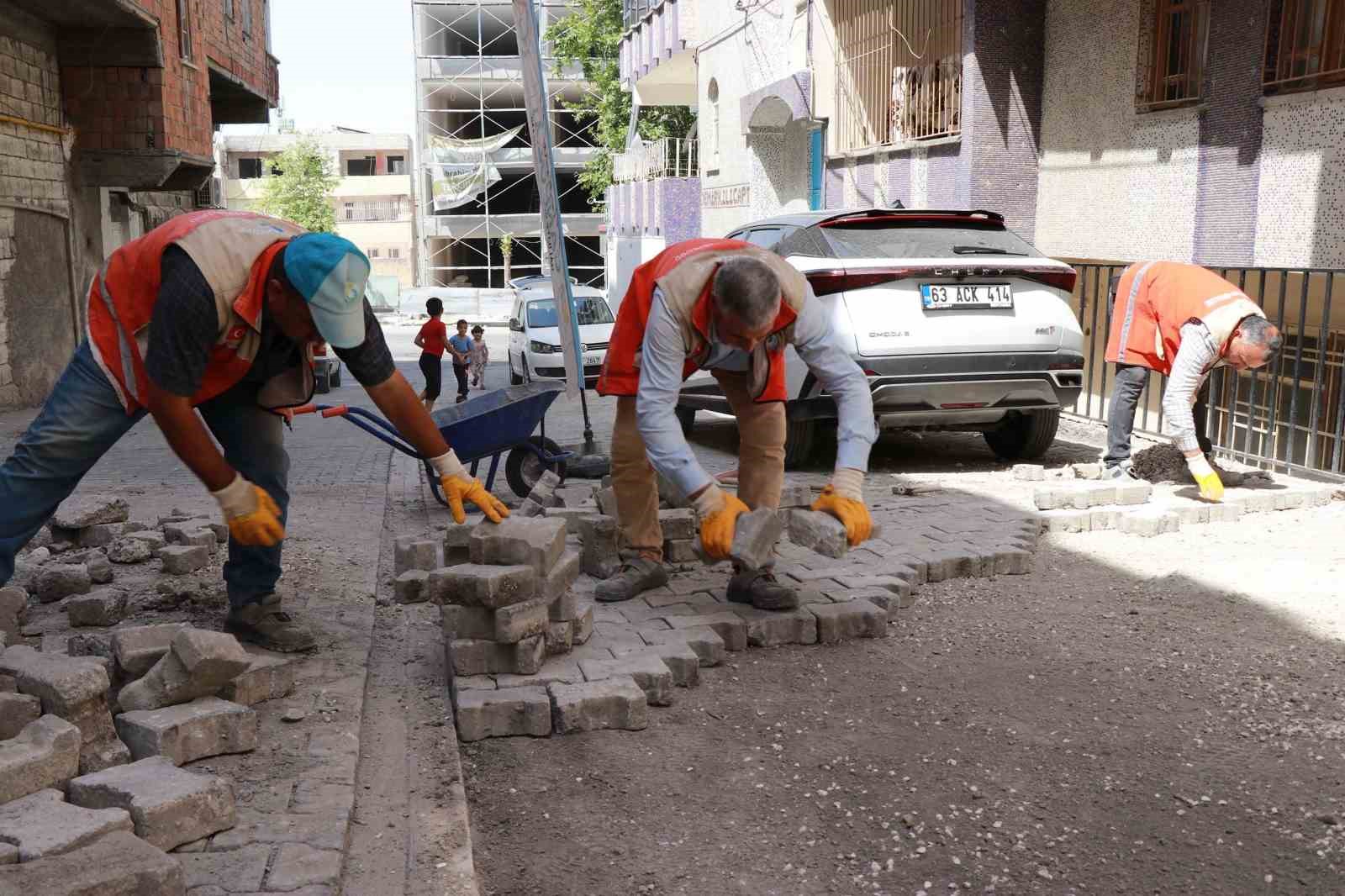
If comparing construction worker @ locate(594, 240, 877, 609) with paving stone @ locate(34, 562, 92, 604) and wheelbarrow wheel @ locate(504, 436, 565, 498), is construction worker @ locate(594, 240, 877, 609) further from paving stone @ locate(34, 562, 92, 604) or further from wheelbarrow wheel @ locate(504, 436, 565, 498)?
wheelbarrow wheel @ locate(504, 436, 565, 498)

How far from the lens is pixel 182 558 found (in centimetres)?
556

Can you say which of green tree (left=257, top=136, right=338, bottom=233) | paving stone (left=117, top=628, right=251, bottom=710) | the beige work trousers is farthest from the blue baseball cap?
green tree (left=257, top=136, right=338, bottom=233)

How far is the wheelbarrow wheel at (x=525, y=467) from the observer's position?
7.85 meters

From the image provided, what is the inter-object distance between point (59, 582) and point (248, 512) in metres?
1.88

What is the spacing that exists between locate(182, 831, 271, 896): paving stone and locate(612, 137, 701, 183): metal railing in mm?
27202

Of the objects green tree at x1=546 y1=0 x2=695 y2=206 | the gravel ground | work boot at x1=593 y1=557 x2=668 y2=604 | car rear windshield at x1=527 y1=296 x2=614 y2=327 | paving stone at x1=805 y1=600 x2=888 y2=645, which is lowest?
the gravel ground

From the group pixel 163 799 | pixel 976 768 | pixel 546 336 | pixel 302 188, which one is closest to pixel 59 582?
pixel 163 799

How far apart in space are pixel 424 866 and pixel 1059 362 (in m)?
5.84

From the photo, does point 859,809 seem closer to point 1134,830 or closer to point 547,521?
point 1134,830

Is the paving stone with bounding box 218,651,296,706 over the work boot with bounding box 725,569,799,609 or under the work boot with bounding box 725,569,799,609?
under

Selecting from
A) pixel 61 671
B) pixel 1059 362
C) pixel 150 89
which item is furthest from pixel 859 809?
pixel 150 89

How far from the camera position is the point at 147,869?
249cm

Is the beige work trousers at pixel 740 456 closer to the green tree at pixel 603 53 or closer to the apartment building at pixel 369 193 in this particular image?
the green tree at pixel 603 53

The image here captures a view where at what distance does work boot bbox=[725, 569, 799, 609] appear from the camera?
4.61 metres
